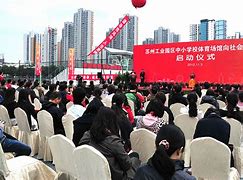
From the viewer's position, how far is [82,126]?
3684 millimetres

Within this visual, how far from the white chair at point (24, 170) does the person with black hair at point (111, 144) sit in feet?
3.14

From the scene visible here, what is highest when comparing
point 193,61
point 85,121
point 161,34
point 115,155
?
point 161,34

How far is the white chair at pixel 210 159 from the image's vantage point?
2.95 meters

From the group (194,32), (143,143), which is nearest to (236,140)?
(143,143)

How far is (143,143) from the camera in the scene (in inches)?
132

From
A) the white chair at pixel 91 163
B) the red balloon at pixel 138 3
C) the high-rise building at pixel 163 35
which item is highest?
the high-rise building at pixel 163 35

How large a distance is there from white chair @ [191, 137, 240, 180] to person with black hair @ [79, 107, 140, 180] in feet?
2.21

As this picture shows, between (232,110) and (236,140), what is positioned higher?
(232,110)

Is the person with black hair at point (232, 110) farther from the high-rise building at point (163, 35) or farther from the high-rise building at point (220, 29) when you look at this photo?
the high-rise building at point (163, 35)

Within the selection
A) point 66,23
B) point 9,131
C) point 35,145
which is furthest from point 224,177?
point 66,23

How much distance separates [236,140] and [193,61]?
1346cm

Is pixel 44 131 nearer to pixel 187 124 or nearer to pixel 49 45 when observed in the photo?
pixel 187 124

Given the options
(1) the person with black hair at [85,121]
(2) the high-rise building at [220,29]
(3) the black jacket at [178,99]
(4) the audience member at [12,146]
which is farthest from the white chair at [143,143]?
(2) the high-rise building at [220,29]

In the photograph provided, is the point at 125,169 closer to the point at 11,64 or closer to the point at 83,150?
the point at 83,150
